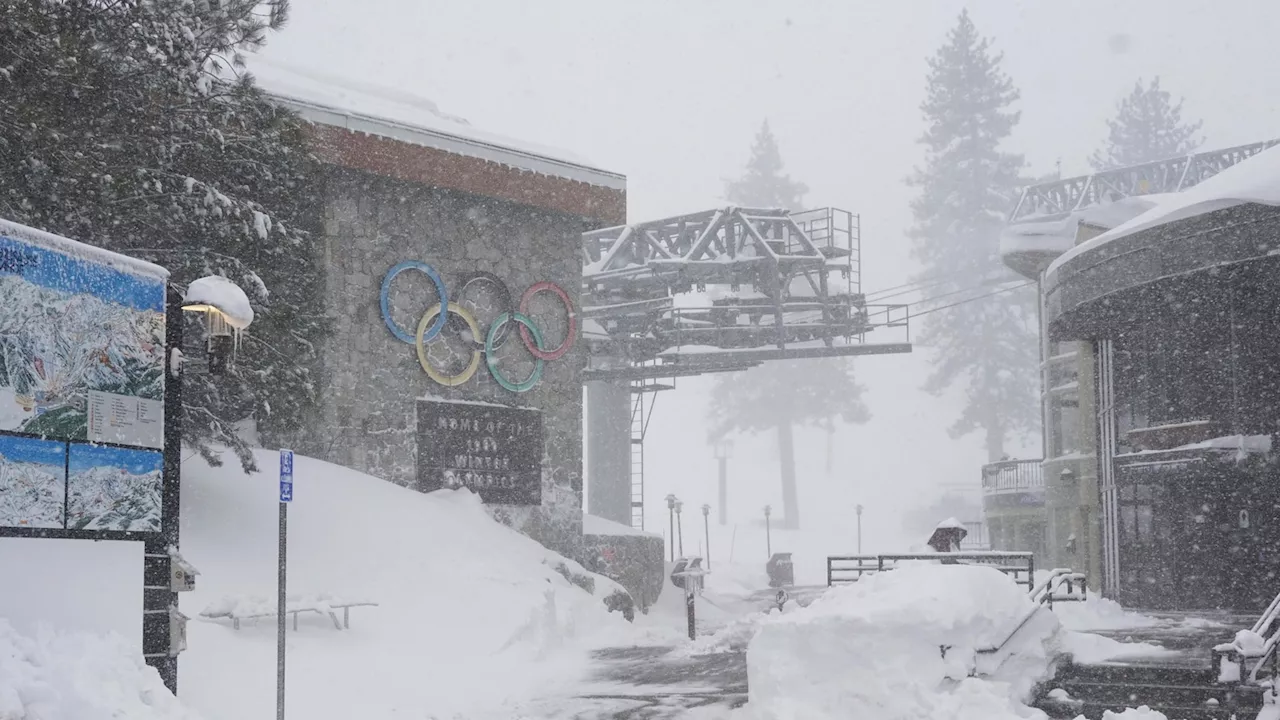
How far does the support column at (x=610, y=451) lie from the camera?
138 ft

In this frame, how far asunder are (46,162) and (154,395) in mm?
3836

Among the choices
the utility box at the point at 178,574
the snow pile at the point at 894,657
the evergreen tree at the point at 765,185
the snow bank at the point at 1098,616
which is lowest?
the snow bank at the point at 1098,616

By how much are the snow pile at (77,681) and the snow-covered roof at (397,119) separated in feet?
38.7

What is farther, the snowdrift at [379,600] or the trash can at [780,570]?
the trash can at [780,570]

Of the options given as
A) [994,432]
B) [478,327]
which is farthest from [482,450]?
[994,432]

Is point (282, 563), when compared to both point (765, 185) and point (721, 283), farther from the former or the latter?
point (765, 185)

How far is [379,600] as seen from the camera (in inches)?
665

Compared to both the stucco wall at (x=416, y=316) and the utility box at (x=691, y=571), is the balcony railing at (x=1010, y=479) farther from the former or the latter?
the utility box at (x=691, y=571)

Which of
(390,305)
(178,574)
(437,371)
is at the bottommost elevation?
(178,574)

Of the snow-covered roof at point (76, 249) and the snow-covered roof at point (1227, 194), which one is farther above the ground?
the snow-covered roof at point (1227, 194)

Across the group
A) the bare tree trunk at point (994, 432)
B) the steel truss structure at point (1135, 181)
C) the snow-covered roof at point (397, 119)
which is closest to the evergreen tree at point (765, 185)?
the bare tree trunk at point (994, 432)

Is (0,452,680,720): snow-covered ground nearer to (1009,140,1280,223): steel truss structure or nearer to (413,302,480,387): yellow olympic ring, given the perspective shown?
(413,302,480,387): yellow olympic ring

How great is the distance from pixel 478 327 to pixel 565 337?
→ 2.18 metres

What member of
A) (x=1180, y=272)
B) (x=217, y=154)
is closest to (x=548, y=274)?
(x=217, y=154)
